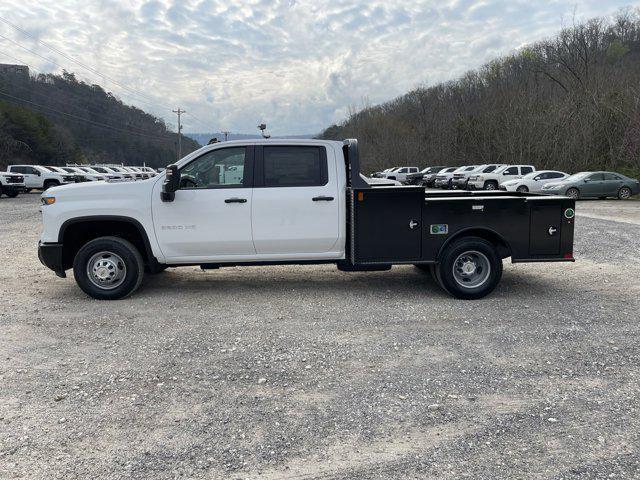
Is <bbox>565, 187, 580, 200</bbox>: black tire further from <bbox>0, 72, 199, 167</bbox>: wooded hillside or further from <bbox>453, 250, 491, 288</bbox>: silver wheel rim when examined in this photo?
<bbox>0, 72, 199, 167</bbox>: wooded hillside

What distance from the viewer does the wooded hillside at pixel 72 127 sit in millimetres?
66312

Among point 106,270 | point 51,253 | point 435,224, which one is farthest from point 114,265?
point 435,224

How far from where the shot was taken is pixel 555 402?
12.5 feet

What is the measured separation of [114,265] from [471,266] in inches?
189

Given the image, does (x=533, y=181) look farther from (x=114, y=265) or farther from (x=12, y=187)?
(x=12, y=187)

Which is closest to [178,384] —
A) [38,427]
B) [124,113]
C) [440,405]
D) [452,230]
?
[38,427]

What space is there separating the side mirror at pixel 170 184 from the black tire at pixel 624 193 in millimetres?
26325

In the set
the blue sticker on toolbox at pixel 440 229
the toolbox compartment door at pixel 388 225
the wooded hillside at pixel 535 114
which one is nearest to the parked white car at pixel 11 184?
the toolbox compartment door at pixel 388 225

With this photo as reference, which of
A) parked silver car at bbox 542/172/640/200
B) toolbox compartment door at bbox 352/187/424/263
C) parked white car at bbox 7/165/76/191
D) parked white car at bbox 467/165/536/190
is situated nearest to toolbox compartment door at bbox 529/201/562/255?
toolbox compartment door at bbox 352/187/424/263

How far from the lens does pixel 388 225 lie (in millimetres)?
6523

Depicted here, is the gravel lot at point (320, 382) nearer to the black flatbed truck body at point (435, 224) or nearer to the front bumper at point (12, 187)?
the black flatbed truck body at point (435, 224)

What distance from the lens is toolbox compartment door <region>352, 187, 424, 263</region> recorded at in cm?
647

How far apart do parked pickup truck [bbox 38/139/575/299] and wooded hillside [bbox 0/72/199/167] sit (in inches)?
2610

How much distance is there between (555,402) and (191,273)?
239 inches
